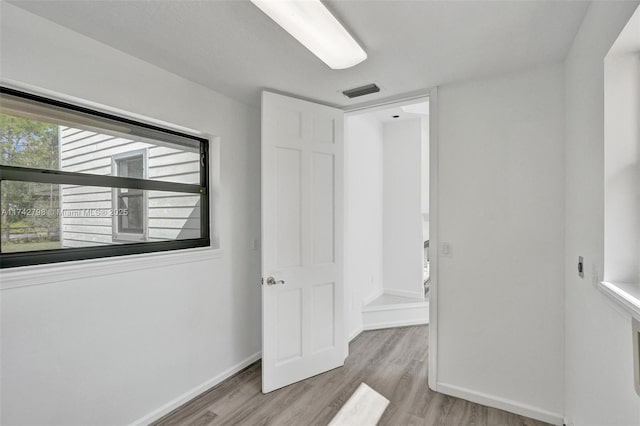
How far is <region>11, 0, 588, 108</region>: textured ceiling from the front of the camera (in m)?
1.41

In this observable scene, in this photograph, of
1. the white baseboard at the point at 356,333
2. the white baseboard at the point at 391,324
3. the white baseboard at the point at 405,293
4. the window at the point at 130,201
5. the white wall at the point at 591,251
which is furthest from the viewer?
the white baseboard at the point at 405,293

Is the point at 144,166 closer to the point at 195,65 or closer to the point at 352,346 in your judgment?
the point at 195,65

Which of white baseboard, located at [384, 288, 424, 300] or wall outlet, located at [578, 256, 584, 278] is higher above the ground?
wall outlet, located at [578, 256, 584, 278]

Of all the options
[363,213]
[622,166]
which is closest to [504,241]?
[622,166]

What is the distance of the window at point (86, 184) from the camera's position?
4.92 feet

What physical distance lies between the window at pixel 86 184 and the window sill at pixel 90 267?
0.08 metres

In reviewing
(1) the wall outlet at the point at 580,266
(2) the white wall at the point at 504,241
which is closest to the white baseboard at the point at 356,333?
(2) the white wall at the point at 504,241

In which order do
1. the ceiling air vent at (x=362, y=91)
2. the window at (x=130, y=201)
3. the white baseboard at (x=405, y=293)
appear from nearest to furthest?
the window at (x=130, y=201) < the ceiling air vent at (x=362, y=91) < the white baseboard at (x=405, y=293)

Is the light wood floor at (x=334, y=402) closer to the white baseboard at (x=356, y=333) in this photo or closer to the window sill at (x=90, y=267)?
the white baseboard at (x=356, y=333)

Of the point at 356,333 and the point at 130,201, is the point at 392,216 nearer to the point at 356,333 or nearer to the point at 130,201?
the point at 356,333

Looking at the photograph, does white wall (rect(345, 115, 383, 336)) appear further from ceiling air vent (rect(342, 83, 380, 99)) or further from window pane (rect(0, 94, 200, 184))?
window pane (rect(0, 94, 200, 184))

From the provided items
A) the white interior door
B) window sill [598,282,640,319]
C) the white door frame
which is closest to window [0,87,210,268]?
the white interior door

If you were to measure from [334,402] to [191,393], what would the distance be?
1.04 m

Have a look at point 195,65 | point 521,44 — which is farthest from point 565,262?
point 195,65
